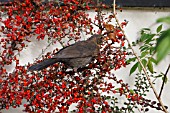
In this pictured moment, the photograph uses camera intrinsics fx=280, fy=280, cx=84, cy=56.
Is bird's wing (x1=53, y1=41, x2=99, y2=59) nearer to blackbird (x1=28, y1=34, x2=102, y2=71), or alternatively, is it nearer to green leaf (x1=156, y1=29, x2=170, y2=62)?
blackbird (x1=28, y1=34, x2=102, y2=71)

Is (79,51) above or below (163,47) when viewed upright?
above

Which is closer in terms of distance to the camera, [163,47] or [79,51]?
[163,47]

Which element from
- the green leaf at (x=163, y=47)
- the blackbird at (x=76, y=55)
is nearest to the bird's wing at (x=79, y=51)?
the blackbird at (x=76, y=55)

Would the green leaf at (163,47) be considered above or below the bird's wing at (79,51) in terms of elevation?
below

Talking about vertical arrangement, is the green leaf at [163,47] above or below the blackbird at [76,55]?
below

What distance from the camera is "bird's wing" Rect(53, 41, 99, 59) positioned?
3.50ft

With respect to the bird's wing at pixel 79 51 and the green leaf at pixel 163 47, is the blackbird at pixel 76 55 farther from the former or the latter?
the green leaf at pixel 163 47

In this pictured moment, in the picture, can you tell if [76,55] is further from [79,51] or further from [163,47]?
[163,47]

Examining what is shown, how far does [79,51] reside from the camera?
1.08 meters

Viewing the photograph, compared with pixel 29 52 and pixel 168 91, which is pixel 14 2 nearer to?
pixel 29 52

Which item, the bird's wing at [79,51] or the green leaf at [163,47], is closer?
the green leaf at [163,47]

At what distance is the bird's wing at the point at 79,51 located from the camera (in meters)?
1.07

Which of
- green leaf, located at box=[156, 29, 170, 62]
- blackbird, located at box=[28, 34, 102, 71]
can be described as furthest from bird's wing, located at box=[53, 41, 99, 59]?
green leaf, located at box=[156, 29, 170, 62]


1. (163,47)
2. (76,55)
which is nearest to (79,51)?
(76,55)
